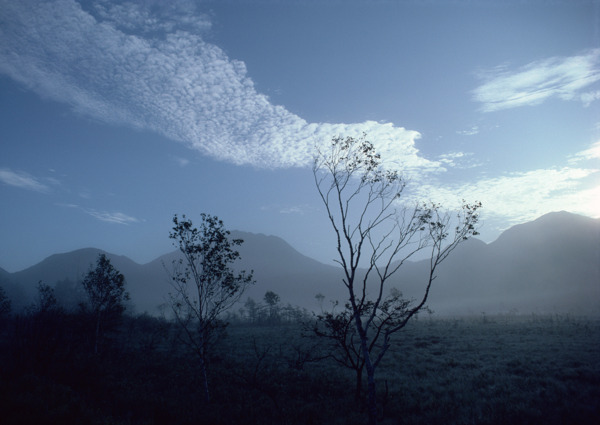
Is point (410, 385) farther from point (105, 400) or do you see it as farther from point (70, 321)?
point (70, 321)

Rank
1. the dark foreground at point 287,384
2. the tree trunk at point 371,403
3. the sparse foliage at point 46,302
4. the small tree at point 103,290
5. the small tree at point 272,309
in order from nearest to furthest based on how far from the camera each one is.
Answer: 1. the tree trunk at point 371,403
2. the dark foreground at point 287,384
3. the sparse foliage at point 46,302
4. the small tree at point 103,290
5. the small tree at point 272,309

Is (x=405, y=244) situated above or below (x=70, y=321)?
above

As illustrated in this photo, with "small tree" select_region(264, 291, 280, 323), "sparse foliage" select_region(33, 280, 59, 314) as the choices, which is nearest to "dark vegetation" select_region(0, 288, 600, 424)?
"sparse foliage" select_region(33, 280, 59, 314)

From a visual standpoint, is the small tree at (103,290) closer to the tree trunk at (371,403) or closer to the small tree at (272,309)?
the tree trunk at (371,403)

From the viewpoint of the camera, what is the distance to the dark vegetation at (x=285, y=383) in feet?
43.6

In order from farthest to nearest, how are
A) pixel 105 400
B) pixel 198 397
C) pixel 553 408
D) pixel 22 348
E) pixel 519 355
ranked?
1. pixel 519 355
2. pixel 22 348
3. pixel 198 397
4. pixel 105 400
5. pixel 553 408

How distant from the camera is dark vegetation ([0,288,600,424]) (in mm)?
13297

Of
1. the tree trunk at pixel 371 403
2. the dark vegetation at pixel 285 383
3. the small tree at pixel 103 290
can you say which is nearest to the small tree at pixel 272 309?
the dark vegetation at pixel 285 383

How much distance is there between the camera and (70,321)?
3478cm

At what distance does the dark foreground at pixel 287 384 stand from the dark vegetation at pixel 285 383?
3.0 inches

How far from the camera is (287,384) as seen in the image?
798 inches

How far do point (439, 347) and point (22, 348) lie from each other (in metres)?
39.8

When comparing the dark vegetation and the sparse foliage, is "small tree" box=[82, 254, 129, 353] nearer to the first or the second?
the dark vegetation

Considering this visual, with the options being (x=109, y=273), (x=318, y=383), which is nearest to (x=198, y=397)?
(x=318, y=383)
